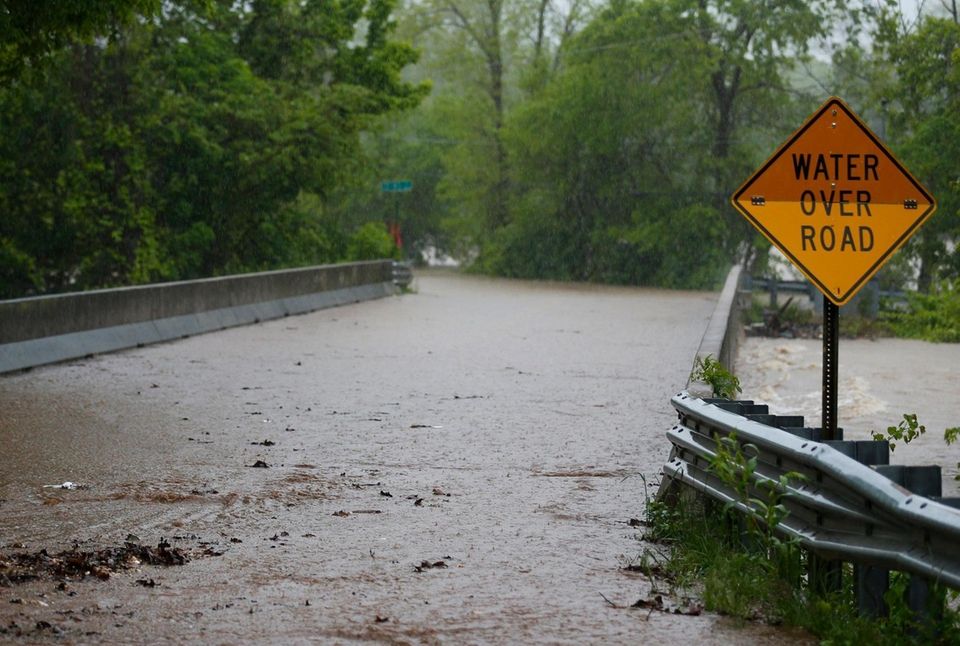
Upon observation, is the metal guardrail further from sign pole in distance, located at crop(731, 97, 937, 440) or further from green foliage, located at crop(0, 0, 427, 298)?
green foliage, located at crop(0, 0, 427, 298)

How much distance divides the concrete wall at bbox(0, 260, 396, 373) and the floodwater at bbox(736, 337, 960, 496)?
765 cm

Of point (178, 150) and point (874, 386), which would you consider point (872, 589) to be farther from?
point (178, 150)

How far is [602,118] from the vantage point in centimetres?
5316

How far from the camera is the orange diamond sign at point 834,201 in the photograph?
8.04 metres

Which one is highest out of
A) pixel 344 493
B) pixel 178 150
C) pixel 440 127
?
pixel 440 127

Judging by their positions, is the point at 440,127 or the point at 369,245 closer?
the point at 369,245

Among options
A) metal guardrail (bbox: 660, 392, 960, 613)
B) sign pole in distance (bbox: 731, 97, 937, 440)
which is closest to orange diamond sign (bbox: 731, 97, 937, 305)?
sign pole in distance (bbox: 731, 97, 937, 440)

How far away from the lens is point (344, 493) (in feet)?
29.7

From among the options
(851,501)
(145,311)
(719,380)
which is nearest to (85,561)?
(851,501)

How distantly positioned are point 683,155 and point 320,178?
2185 cm

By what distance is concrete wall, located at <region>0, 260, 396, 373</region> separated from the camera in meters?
15.9

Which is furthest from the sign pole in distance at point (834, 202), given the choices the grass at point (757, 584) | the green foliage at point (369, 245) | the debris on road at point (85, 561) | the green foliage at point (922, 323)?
the green foliage at point (369, 245)

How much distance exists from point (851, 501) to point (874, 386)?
14362 millimetres

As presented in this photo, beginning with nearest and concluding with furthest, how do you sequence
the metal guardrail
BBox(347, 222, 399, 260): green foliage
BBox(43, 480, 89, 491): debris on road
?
1. the metal guardrail
2. BBox(43, 480, 89, 491): debris on road
3. BBox(347, 222, 399, 260): green foliage
